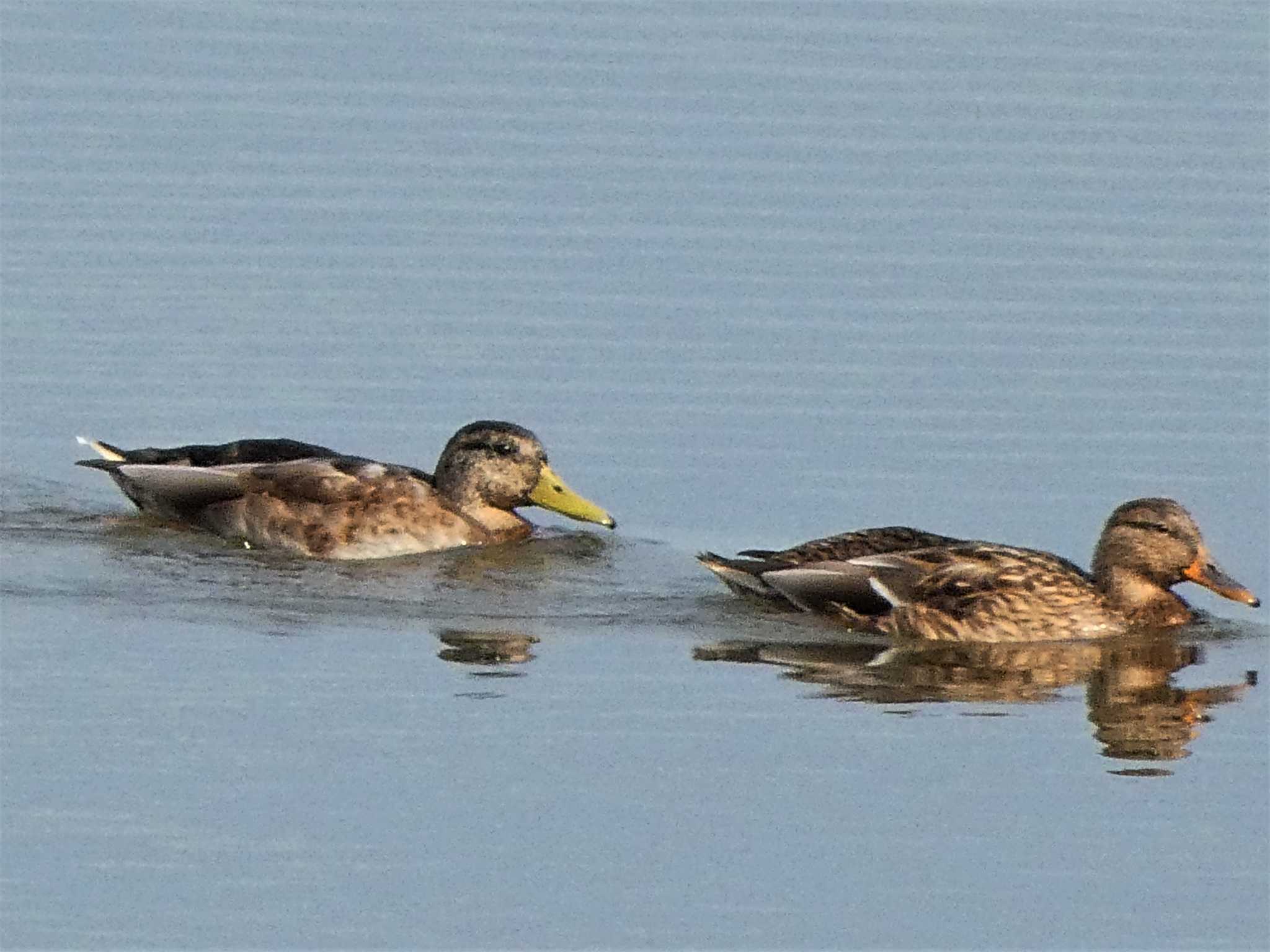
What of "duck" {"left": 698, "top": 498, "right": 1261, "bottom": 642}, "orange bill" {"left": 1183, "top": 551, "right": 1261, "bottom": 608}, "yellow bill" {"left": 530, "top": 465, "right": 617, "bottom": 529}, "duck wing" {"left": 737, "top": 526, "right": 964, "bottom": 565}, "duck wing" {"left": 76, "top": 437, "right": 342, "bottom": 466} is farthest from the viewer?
"duck wing" {"left": 76, "top": 437, "right": 342, "bottom": 466}

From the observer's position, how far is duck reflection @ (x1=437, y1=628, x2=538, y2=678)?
15.0 m

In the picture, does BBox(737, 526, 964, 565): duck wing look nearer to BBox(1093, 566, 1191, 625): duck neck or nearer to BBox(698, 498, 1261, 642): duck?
BBox(698, 498, 1261, 642): duck

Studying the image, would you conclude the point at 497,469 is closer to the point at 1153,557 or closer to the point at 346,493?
the point at 346,493

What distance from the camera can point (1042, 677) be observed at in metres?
15.3

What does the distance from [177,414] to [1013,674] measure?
5823 mm

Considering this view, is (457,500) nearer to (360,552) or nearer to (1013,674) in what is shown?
(360,552)

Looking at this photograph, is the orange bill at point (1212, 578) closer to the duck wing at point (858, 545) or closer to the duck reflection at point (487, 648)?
the duck wing at point (858, 545)

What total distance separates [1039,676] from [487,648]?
2.47 metres

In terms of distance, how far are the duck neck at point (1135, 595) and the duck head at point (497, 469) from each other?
3.08 meters

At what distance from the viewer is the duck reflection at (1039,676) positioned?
1441cm

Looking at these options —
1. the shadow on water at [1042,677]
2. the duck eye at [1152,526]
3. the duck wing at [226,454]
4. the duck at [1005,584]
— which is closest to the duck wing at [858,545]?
the duck at [1005,584]

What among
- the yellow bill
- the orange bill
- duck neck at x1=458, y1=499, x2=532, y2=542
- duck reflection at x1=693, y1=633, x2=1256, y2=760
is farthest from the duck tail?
the orange bill

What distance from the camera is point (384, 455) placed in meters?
18.8

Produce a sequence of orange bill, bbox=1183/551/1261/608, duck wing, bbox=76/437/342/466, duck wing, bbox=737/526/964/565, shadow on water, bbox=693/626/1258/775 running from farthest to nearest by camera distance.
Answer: duck wing, bbox=76/437/342/466
duck wing, bbox=737/526/964/565
orange bill, bbox=1183/551/1261/608
shadow on water, bbox=693/626/1258/775
